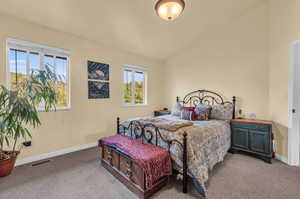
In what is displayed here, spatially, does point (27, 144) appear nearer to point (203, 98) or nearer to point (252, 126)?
point (203, 98)

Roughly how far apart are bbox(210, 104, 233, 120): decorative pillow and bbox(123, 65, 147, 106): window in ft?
7.53

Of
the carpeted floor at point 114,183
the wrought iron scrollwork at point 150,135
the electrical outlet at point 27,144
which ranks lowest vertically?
the carpeted floor at point 114,183

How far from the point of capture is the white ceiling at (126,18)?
2467mm

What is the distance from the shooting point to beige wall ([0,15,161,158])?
2.65m

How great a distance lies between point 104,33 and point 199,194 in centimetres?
360

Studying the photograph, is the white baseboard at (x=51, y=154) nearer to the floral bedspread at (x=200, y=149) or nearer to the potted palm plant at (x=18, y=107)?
the potted palm plant at (x=18, y=107)

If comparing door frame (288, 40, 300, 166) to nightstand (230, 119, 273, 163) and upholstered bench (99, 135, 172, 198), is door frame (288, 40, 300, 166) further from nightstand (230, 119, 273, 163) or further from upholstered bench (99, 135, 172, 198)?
upholstered bench (99, 135, 172, 198)

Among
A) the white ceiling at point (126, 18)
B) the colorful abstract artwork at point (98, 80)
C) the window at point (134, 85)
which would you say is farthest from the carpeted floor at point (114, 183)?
the white ceiling at point (126, 18)

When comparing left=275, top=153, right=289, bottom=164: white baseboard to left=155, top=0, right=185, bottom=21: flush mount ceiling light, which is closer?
left=155, top=0, right=185, bottom=21: flush mount ceiling light

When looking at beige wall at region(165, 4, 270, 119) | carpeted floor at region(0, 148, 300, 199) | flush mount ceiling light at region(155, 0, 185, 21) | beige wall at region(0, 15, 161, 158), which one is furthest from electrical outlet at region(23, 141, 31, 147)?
beige wall at region(165, 4, 270, 119)

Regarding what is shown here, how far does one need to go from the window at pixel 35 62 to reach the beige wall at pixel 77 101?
0.11 m

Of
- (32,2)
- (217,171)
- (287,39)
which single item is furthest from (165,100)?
(32,2)

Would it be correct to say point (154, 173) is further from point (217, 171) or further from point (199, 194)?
point (217, 171)

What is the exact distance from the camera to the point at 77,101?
129 inches
